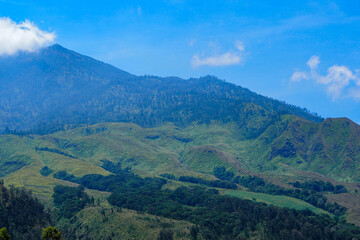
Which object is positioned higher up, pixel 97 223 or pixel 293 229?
pixel 293 229

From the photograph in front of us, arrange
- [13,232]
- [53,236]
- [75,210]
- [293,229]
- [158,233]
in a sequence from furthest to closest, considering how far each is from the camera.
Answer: [75,210] < [293,229] < [158,233] < [13,232] < [53,236]

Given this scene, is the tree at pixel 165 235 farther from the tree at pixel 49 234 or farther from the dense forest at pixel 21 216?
the tree at pixel 49 234

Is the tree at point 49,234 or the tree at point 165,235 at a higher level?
the tree at point 49,234

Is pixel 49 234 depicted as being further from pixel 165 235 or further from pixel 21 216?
pixel 165 235

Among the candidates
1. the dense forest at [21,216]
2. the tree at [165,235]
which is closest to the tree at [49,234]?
the dense forest at [21,216]

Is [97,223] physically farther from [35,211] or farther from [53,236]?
[53,236]

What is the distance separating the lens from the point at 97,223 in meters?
174

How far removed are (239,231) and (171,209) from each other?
1683 inches

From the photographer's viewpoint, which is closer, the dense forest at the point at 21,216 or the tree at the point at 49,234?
the tree at the point at 49,234

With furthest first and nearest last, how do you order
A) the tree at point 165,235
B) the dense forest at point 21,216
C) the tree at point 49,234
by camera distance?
1. the tree at point 165,235
2. the dense forest at point 21,216
3. the tree at point 49,234

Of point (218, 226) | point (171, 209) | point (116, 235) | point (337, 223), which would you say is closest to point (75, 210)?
point (116, 235)

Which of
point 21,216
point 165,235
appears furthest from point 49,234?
point 165,235

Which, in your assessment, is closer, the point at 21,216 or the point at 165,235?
the point at 21,216

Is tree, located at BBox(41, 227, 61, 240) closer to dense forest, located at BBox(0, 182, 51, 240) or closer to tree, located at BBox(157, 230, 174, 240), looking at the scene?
dense forest, located at BBox(0, 182, 51, 240)
